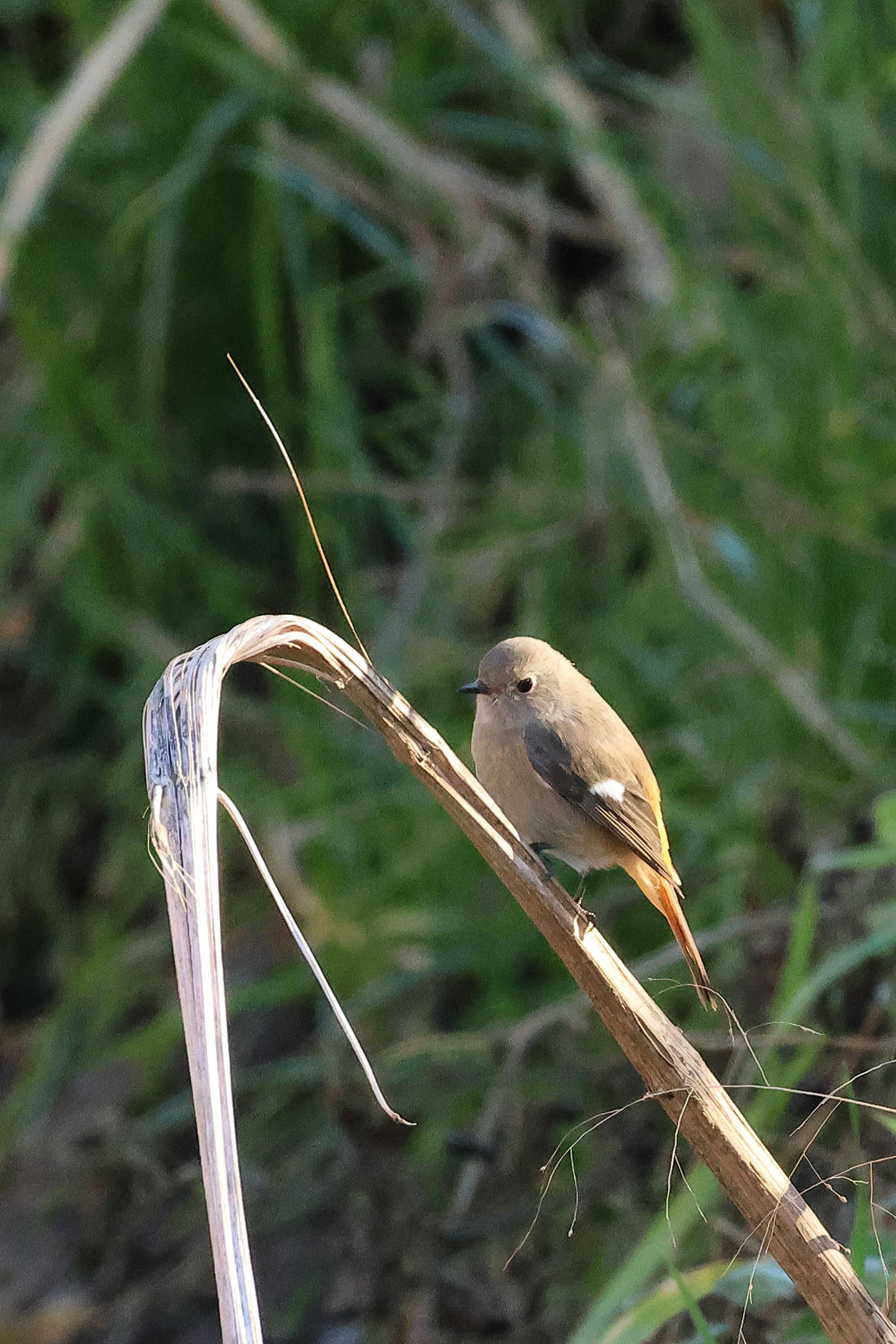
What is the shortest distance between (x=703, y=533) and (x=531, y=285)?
0.99m

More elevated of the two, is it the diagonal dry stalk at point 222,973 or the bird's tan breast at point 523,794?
the diagonal dry stalk at point 222,973

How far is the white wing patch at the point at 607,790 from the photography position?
1965 millimetres

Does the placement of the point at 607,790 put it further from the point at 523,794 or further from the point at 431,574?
the point at 431,574

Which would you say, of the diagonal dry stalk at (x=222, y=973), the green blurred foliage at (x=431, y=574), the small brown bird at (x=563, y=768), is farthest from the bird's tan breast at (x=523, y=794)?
the diagonal dry stalk at (x=222, y=973)

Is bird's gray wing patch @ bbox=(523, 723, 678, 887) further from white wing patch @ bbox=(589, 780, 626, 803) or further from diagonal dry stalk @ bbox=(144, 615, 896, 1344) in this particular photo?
diagonal dry stalk @ bbox=(144, 615, 896, 1344)

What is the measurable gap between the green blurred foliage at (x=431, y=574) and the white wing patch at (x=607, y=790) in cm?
35

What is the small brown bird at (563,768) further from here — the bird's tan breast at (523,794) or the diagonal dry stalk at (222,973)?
the diagonal dry stalk at (222,973)

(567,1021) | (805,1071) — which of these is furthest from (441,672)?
(805,1071)

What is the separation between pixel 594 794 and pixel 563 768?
0.06 meters

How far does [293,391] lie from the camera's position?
4340 millimetres

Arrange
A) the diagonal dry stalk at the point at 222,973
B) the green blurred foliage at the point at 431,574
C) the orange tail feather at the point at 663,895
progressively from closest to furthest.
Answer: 1. the diagonal dry stalk at the point at 222,973
2. the orange tail feather at the point at 663,895
3. the green blurred foliage at the point at 431,574

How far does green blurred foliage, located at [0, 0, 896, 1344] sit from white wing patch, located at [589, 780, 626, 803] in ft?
1.16

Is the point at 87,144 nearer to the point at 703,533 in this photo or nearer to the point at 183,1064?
the point at 703,533

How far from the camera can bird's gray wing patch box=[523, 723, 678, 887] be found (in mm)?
1958
